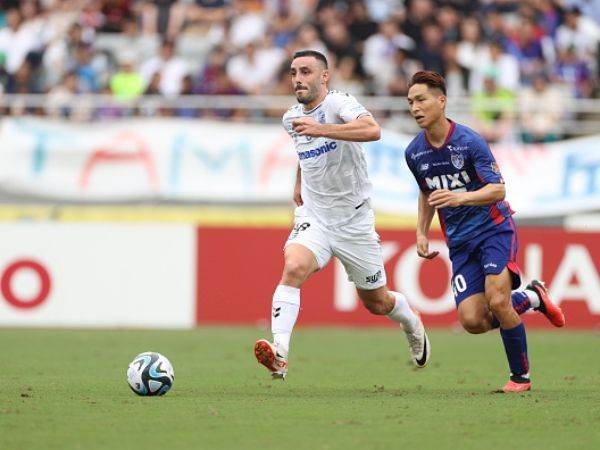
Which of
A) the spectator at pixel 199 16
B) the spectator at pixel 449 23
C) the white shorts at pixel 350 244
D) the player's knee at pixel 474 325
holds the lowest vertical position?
the player's knee at pixel 474 325

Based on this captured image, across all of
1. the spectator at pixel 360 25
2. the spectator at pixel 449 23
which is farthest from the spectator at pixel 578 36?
the spectator at pixel 360 25

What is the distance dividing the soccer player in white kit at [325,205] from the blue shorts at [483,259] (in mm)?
893

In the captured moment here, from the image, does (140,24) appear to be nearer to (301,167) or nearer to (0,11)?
(0,11)

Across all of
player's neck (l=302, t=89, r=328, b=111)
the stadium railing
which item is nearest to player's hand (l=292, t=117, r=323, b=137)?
player's neck (l=302, t=89, r=328, b=111)

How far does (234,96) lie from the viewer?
19656 mm

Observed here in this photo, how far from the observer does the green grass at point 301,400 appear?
23.9ft

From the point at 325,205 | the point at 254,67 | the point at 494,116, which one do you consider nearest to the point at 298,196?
the point at 325,205

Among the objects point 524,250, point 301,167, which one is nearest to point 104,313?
point 524,250

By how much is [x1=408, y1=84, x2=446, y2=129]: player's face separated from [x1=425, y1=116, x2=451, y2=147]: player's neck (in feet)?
0.13

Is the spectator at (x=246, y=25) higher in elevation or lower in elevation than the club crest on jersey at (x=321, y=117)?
higher

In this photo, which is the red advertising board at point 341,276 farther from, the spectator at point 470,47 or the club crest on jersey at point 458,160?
the club crest on jersey at point 458,160

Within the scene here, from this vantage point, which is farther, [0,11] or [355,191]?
[0,11]

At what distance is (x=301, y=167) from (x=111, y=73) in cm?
1084

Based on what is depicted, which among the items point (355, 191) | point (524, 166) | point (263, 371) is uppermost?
Result: point (524, 166)
